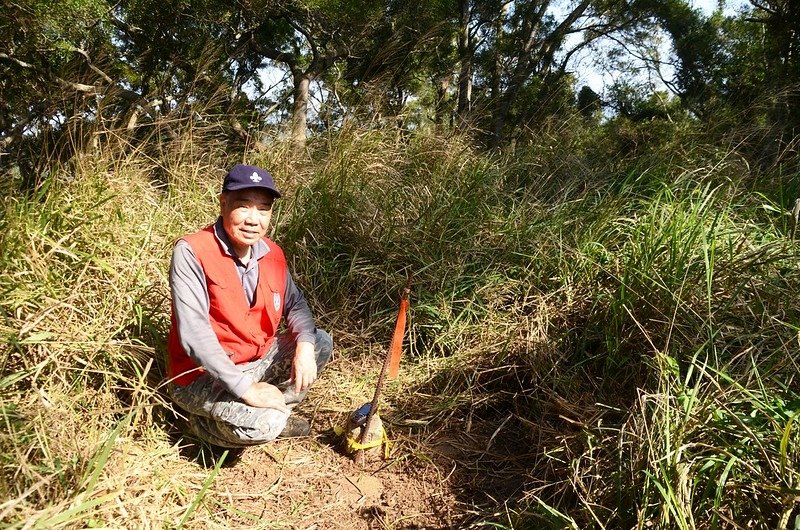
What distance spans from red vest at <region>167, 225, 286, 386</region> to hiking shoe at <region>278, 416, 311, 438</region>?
336 mm

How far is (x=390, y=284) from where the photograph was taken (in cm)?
287

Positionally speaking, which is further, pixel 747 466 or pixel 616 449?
pixel 616 449

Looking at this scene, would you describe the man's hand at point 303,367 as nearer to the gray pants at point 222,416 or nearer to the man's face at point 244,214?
the gray pants at point 222,416

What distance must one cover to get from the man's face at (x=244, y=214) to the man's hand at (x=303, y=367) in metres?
0.45

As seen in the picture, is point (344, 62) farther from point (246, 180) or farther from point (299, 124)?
point (246, 180)

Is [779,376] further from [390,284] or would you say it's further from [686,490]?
[390,284]

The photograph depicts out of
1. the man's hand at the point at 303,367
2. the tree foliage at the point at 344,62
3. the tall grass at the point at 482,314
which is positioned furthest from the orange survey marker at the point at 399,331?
the tree foliage at the point at 344,62

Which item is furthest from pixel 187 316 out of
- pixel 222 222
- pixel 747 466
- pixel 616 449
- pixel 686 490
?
pixel 747 466

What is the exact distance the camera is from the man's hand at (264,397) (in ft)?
5.78

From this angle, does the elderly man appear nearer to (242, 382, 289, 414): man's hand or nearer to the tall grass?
(242, 382, 289, 414): man's hand

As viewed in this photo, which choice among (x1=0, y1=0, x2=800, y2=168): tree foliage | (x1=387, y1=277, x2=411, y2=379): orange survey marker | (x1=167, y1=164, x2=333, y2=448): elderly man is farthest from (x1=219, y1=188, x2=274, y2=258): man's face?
(x1=0, y1=0, x2=800, y2=168): tree foliage

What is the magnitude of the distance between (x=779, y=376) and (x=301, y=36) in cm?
820

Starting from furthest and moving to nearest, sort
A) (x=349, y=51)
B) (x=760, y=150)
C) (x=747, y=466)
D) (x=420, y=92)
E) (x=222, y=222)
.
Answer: (x=349, y=51) < (x=420, y=92) < (x=760, y=150) < (x=222, y=222) < (x=747, y=466)

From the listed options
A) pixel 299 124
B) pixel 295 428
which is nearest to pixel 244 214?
pixel 295 428
